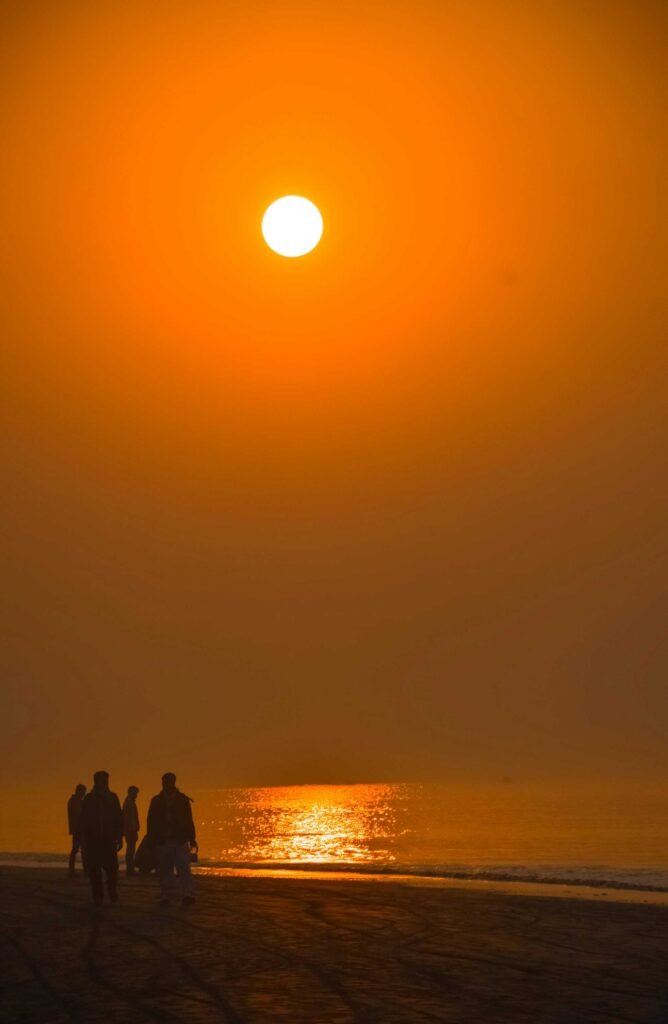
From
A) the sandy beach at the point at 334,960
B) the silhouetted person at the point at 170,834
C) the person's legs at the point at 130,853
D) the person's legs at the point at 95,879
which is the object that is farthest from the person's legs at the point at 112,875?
the person's legs at the point at 130,853

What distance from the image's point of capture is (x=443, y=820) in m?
129

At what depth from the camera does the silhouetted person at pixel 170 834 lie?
22.8m

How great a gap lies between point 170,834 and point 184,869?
725 mm

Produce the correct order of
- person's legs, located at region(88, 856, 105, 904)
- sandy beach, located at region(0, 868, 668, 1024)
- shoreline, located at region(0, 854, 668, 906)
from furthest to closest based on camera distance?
shoreline, located at region(0, 854, 668, 906)
person's legs, located at region(88, 856, 105, 904)
sandy beach, located at region(0, 868, 668, 1024)

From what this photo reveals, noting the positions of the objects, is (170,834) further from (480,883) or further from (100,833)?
(480,883)

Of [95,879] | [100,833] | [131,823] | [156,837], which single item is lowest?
[95,879]

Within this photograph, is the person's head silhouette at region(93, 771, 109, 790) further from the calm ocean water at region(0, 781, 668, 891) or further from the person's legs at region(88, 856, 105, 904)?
the calm ocean water at region(0, 781, 668, 891)

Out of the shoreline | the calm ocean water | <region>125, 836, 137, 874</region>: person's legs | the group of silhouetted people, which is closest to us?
the group of silhouetted people

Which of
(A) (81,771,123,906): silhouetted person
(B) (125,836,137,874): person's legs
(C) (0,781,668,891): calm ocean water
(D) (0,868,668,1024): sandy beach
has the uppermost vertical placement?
(C) (0,781,668,891): calm ocean water

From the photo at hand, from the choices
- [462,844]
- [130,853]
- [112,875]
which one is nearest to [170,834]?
[112,875]

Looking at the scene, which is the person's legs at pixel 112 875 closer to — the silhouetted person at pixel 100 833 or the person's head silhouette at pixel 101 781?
the silhouetted person at pixel 100 833

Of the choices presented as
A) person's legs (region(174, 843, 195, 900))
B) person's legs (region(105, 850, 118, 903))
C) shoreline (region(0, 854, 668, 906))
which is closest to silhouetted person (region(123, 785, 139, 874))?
shoreline (region(0, 854, 668, 906))

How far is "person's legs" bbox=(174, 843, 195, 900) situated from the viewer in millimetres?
22906

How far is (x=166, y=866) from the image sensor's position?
23.0 meters
